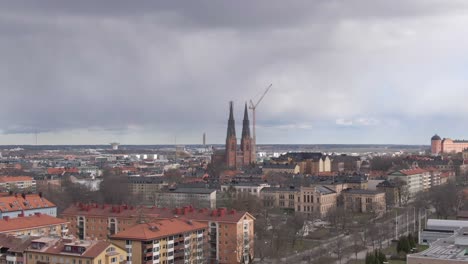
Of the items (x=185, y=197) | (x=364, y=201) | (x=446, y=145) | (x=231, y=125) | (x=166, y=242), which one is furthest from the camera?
(x=446, y=145)

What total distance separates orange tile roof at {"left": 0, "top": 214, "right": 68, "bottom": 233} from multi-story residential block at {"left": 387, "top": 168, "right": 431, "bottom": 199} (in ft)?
159

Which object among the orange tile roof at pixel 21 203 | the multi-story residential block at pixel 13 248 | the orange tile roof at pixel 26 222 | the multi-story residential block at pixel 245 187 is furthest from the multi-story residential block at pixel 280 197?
the multi-story residential block at pixel 13 248

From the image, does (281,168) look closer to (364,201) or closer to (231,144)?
(231,144)

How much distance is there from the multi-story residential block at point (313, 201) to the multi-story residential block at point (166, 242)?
27255 mm

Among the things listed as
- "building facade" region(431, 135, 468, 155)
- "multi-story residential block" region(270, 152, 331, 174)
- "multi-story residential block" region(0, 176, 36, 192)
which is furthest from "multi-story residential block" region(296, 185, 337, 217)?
"building facade" region(431, 135, 468, 155)

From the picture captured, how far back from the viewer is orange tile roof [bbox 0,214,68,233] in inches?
1625

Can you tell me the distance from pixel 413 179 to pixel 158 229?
2169 inches

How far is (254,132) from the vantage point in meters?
157

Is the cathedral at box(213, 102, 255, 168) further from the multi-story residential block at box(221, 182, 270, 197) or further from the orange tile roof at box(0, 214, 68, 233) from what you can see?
the orange tile roof at box(0, 214, 68, 233)

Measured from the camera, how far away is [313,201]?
69.6 m

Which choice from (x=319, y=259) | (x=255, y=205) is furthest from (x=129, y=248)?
(x=255, y=205)

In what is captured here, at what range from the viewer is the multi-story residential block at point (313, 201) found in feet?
227

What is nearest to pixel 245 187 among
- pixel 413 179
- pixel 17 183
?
pixel 413 179

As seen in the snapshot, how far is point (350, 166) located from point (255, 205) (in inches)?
2456
